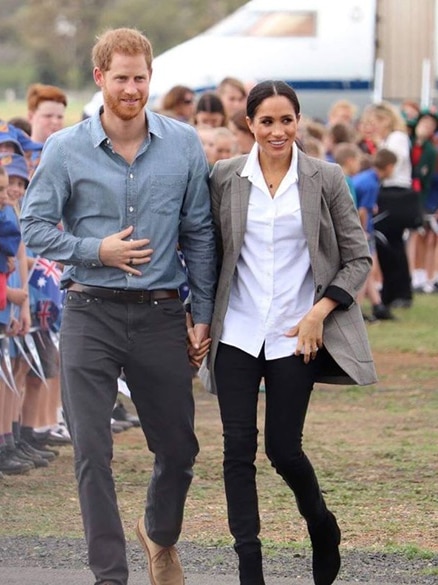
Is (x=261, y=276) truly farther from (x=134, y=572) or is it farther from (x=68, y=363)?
(x=134, y=572)

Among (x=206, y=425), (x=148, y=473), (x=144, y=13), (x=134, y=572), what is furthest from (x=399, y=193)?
(x=144, y=13)

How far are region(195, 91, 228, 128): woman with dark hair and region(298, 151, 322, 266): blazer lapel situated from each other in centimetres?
528

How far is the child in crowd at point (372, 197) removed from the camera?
583 inches

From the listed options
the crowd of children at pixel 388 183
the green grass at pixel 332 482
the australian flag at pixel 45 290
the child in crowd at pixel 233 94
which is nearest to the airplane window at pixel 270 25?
the crowd of children at pixel 388 183

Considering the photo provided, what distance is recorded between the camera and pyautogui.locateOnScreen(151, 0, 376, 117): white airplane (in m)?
25.5

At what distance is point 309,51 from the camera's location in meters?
26.2

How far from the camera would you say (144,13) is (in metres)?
85.5

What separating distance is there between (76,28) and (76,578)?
77482 mm

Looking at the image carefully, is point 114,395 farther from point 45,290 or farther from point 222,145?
point 222,145

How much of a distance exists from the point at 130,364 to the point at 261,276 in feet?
1.89

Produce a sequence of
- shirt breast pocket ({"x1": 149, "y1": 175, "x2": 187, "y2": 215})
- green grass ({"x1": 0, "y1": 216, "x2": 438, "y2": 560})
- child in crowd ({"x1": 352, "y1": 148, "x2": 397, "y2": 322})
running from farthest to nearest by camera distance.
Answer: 1. child in crowd ({"x1": 352, "y1": 148, "x2": 397, "y2": 322})
2. green grass ({"x1": 0, "y1": 216, "x2": 438, "y2": 560})
3. shirt breast pocket ({"x1": 149, "y1": 175, "x2": 187, "y2": 215})

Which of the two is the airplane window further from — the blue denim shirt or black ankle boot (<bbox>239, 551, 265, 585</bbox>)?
black ankle boot (<bbox>239, 551, 265, 585</bbox>)

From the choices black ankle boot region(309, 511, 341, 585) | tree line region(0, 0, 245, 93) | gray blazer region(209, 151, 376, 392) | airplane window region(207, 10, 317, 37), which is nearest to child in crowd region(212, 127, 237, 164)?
gray blazer region(209, 151, 376, 392)

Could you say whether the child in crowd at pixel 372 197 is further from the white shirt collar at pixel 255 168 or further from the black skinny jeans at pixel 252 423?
the black skinny jeans at pixel 252 423
